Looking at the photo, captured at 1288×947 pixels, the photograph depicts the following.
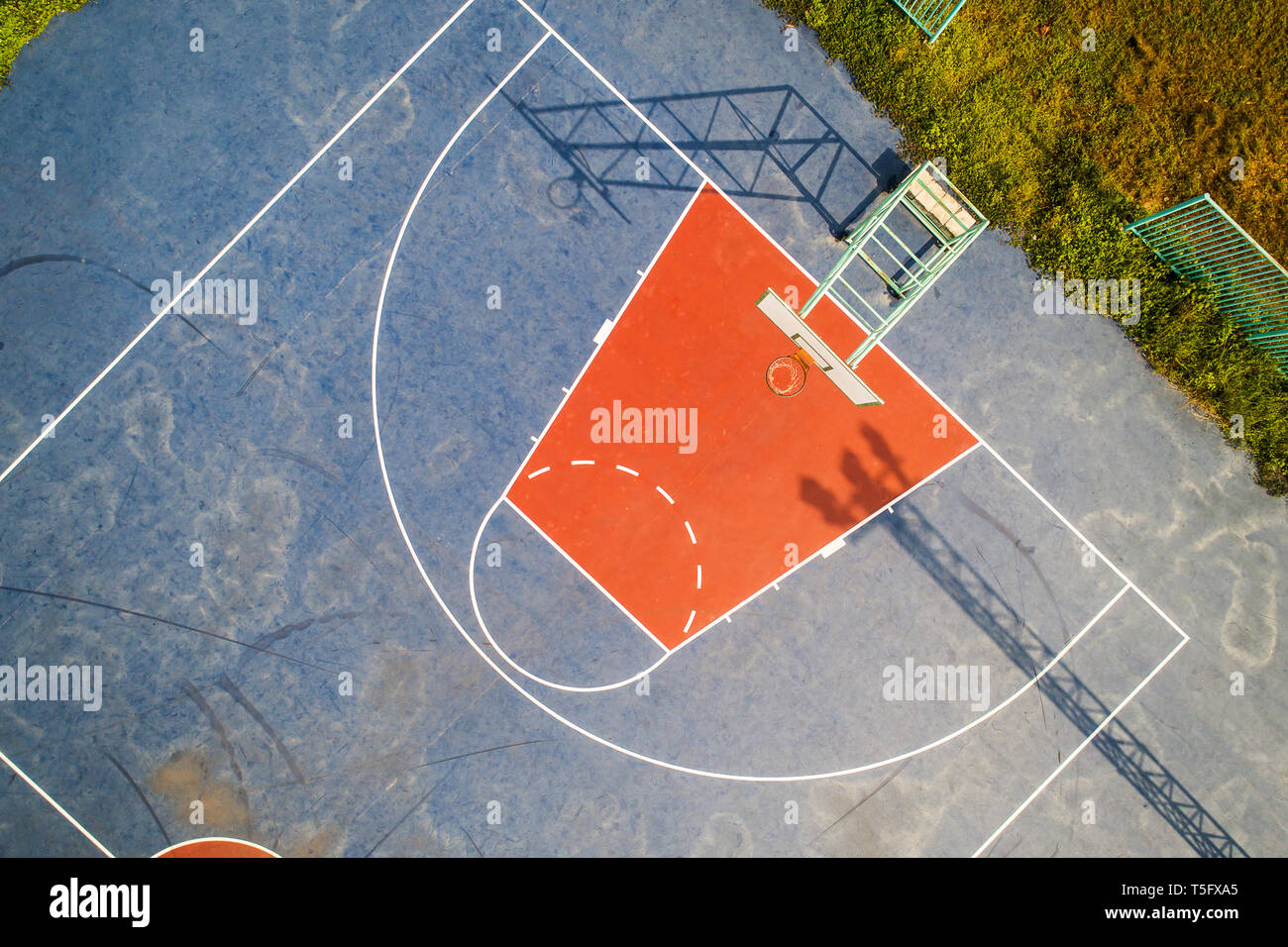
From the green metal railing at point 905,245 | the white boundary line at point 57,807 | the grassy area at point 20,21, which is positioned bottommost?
the white boundary line at point 57,807

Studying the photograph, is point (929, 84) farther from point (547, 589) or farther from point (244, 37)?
point (244, 37)

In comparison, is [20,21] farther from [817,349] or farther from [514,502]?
[817,349]

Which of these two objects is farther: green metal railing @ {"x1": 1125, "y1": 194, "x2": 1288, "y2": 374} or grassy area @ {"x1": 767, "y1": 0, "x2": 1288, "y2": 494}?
grassy area @ {"x1": 767, "y1": 0, "x2": 1288, "y2": 494}

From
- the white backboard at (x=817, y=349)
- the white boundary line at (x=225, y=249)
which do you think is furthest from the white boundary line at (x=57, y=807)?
the white backboard at (x=817, y=349)

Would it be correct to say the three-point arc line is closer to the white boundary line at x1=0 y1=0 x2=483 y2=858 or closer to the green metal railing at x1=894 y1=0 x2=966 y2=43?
the white boundary line at x1=0 y1=0 x2=483 y2=858

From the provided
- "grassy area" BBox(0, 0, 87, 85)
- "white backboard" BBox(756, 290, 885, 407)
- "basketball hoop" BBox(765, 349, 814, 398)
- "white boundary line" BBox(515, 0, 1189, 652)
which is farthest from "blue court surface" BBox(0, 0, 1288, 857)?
"white backboard" BBox(756, 290, 885, 407)

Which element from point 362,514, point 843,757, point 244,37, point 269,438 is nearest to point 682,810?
point 843,757

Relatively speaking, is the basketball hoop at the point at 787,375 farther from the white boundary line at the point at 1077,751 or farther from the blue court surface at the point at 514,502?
the white boundary line at the point at 1077,751
